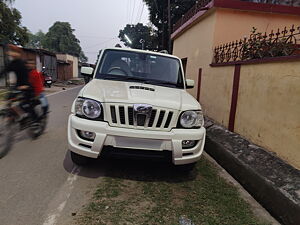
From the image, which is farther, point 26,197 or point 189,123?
point 189,123

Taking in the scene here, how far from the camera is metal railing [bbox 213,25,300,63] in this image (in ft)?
12.7

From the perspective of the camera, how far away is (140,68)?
4238mm

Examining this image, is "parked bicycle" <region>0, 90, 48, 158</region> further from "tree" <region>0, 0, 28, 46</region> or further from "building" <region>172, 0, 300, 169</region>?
"tree" <region>0, 0, 28, 46</region>

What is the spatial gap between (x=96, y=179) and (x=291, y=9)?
7494 millimetres

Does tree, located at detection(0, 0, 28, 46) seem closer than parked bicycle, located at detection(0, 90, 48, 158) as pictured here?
No

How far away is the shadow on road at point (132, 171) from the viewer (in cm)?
338

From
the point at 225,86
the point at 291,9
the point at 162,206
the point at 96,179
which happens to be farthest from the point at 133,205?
the point at 291,9

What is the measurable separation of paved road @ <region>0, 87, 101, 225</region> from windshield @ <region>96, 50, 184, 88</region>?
1.58m

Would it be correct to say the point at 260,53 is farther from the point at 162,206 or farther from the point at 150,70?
the point at 162,206

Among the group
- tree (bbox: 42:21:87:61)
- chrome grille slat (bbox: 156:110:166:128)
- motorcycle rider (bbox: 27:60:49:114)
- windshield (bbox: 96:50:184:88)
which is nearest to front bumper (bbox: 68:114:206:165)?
chrome grille slat (bbox: 156:110:166:128)

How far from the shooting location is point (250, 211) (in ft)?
9.09

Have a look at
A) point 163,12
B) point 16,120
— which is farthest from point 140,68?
point 163,12

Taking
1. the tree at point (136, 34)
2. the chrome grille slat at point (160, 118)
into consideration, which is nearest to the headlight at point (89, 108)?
the chrome grille slat at point (160, 118)

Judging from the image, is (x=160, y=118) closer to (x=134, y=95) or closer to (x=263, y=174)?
(x=134, y=95)
